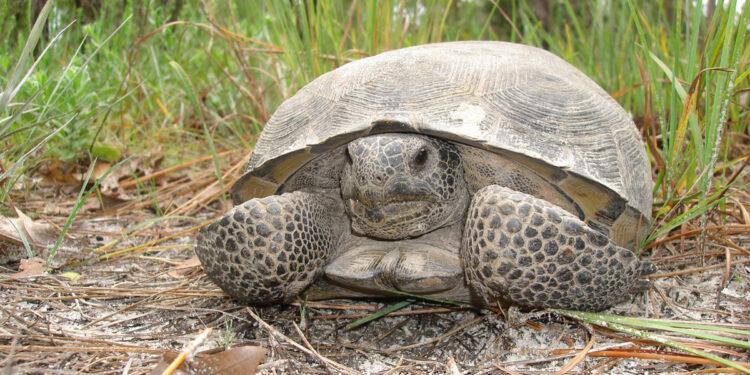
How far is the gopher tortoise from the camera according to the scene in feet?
5.82

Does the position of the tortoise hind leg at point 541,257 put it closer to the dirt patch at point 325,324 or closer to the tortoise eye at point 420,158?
the dirt patch at point 325,324

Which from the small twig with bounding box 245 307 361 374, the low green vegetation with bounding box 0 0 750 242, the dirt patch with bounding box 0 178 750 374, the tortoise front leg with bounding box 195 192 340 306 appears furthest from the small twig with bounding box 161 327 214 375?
the low green vegetation with bounding box 0 0 750 242

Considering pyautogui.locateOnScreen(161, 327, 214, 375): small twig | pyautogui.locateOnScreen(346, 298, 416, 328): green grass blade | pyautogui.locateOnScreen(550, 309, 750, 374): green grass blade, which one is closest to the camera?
pyautogui.locateOnScreen(161, 327, 214, 375): small twig

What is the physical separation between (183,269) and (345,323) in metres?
0.92

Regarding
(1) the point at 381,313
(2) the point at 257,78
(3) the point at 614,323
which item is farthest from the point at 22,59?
(2) the point at 257,78

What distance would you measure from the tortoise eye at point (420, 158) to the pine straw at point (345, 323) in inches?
23.6

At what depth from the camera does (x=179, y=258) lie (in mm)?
2773

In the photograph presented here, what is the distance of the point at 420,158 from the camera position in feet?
6.53

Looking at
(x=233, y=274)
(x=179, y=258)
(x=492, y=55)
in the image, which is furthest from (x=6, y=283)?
(x=492, y=55)

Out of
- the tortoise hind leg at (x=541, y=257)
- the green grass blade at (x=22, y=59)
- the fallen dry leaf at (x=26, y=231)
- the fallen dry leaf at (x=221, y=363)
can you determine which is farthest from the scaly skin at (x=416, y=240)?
the fallen dry leaf at (x=26, y=231)

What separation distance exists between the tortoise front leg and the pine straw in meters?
0.11

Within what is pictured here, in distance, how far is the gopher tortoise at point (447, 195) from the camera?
1.77 meters

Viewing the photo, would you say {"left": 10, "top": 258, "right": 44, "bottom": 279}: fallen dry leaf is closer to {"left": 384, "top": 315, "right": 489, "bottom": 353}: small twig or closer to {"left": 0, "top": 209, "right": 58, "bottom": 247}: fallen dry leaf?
{"left": 0, "top": 209, "right": 58, "bottom": 247}: fallen dry leaf

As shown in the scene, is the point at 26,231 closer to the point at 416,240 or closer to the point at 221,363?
the point at 221,363
